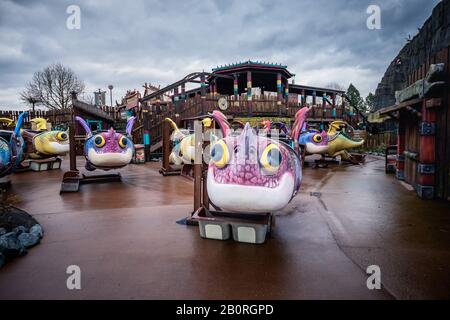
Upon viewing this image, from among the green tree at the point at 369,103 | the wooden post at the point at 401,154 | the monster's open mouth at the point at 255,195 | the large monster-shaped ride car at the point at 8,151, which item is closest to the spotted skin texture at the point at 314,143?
the wooden post at the point at 401,154

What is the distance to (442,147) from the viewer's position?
461 centimetres

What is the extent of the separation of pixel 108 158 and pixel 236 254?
14.5ft

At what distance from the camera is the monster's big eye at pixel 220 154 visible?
275 centimetres

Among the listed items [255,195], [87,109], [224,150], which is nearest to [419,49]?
[87,109]

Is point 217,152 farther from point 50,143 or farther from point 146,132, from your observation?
point 146,132

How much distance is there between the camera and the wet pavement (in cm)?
204

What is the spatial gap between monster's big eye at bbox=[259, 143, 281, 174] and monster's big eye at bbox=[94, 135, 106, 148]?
4.52 metres

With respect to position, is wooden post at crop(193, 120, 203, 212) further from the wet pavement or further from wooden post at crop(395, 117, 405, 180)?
wooden post at crop(395, 117, 405, 180)

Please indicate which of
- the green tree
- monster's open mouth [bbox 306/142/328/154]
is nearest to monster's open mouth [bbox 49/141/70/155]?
monster's open mouth [bbox 306/142/328/154]

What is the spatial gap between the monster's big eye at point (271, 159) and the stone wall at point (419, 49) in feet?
33.0

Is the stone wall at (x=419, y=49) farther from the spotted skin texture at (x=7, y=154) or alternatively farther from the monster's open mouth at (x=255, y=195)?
the spotted skin texture at (x=7, y=154)

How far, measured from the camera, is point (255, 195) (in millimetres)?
2596

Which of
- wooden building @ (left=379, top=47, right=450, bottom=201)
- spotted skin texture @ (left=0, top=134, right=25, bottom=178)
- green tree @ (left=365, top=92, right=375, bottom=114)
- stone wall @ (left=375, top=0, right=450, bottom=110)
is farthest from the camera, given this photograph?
green tree @ (left=365, top=92, right=375, bottom=114)
